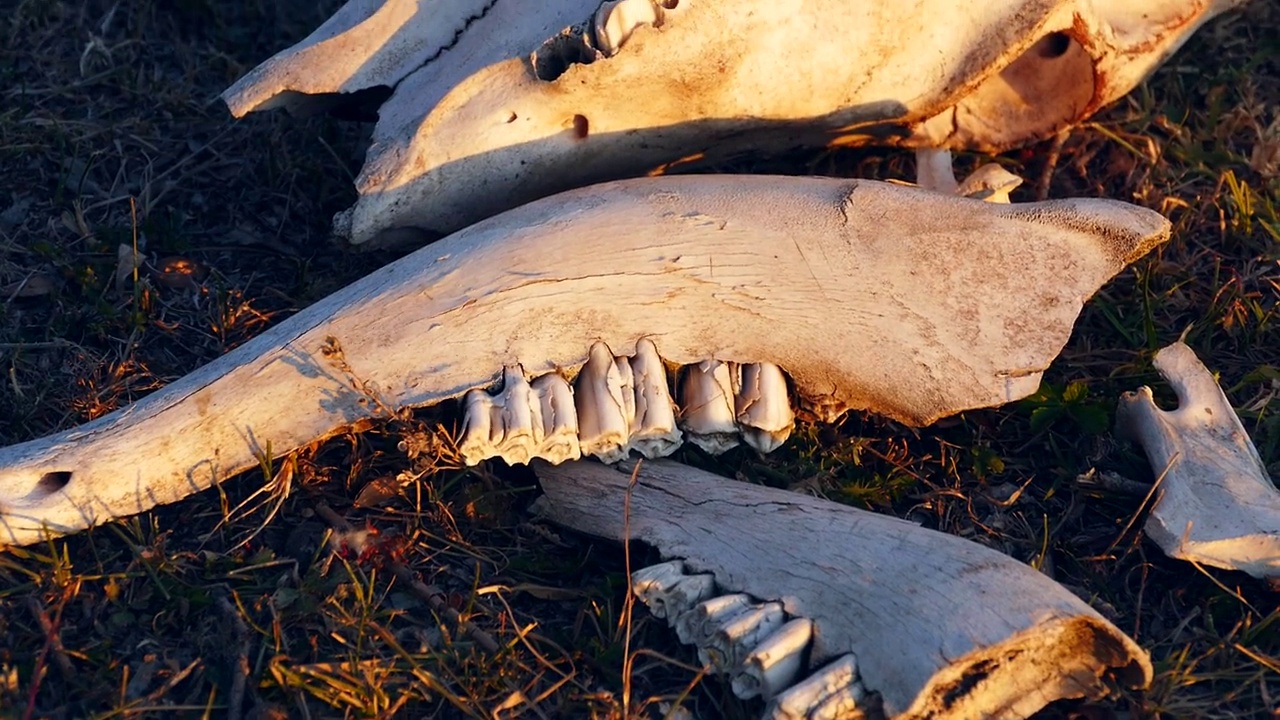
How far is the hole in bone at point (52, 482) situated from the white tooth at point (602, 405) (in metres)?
1.04

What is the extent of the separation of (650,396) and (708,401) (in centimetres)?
13

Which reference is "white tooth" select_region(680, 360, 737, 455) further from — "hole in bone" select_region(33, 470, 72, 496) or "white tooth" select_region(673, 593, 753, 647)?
"hole in bone" select_region(33, 470, 72, 496)

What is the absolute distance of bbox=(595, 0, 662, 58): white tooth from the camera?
2.63m

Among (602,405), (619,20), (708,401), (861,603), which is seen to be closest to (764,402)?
(708,401)

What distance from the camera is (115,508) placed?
8.16 feet

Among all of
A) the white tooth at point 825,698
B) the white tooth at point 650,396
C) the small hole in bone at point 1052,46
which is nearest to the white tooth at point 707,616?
the white tooth at point 825,698

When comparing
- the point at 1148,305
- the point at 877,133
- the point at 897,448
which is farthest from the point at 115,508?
the point at 1148,305

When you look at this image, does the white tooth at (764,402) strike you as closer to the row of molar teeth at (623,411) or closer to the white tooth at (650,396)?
the row of molar teeth at (623,411)

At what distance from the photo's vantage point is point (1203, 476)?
258cm

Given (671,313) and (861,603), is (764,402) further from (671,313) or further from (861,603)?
(861,603)

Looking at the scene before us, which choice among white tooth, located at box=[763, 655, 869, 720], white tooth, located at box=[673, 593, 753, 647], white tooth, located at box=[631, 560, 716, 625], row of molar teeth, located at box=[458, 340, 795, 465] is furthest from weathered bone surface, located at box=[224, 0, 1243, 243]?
white tooth, located at box=[763, 655, 869, 720]

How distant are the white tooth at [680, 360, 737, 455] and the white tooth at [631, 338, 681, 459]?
0.19 feet

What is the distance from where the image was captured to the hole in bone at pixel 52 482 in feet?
8.09

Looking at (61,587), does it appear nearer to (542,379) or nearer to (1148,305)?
(542,379)
